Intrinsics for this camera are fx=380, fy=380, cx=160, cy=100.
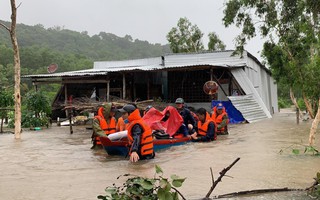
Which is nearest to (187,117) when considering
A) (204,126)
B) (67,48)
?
(204,126)

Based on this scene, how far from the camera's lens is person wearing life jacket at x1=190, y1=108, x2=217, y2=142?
1099 cm

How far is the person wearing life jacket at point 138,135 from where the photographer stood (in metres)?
7.58

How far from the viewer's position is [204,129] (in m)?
11.2

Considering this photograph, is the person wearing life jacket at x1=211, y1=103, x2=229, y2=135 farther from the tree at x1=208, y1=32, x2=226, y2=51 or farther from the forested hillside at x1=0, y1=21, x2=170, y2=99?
the forested hillside at x1=0, y1=21, x2=170, y2=99

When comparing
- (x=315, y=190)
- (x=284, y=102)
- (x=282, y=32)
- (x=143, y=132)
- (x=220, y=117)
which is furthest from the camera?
(x=284, y=102)

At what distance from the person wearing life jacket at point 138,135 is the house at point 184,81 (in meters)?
10.3

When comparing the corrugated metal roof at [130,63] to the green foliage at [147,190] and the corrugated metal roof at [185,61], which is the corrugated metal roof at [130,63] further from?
the green foliage at [147,190]

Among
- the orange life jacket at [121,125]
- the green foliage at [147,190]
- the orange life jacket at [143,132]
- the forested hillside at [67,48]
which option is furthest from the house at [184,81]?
the forested hillside at [67,48]

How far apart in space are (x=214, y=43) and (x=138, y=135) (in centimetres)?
2838

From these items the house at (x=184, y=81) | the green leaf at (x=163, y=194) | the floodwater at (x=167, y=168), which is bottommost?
the floodwater at (x=167, y=168)

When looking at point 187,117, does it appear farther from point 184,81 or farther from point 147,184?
point 184,81

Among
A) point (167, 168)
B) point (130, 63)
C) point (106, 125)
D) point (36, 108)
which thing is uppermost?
point (130, 63)

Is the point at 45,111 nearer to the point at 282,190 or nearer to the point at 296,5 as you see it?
the point at 296,5

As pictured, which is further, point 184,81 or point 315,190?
point 184,81
